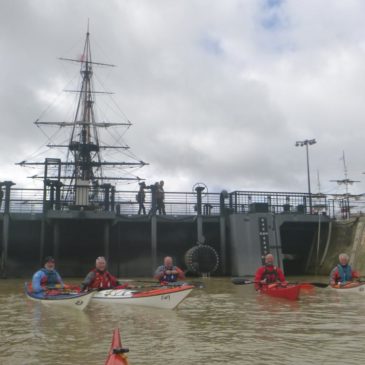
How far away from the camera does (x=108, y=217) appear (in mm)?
20812

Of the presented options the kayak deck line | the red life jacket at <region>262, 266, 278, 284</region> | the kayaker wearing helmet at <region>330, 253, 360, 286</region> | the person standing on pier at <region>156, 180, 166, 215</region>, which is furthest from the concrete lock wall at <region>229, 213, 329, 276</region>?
A: the kayak deck line

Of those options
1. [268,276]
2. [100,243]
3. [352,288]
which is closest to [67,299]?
[268,276]

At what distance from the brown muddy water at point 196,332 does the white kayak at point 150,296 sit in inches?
7.2

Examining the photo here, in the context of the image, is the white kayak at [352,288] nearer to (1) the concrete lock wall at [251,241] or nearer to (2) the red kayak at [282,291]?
(2) the red kayak at [282,291]

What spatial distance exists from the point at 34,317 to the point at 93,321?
1.39m

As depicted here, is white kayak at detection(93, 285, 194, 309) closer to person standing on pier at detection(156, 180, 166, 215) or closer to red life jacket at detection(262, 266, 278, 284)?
red life jacket at detection(262, 266, 278, 284)

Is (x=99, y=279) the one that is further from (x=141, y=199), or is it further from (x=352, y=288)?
(x=141, y=199)

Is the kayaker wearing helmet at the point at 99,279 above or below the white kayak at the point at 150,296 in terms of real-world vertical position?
above

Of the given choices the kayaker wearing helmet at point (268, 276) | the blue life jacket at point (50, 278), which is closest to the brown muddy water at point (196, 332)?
the blue life jacket at point (50, 278)

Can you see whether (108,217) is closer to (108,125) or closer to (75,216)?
(75,216)

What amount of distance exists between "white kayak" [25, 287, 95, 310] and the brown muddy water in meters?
0.18

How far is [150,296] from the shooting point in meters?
10.6

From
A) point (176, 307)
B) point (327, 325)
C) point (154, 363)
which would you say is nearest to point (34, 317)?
point (176, 307)

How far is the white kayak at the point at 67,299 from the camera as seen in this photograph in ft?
34.1
